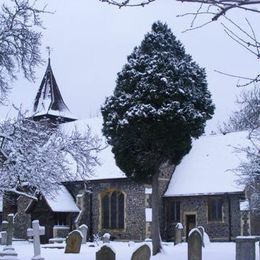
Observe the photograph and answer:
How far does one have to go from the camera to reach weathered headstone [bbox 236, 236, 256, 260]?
587 inches

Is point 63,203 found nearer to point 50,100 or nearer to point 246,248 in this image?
point 50,100

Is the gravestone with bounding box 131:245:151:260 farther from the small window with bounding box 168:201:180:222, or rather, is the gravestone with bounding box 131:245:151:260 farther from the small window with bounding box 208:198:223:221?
the small window with bounding box 168:201:180:222

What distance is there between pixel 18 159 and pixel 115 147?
973 cm

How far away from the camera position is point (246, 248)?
15.0 m

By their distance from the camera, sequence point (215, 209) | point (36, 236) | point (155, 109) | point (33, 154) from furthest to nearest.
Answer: point (215, 209) < point (155, 109) < point (36, 236) < point (33, 154)

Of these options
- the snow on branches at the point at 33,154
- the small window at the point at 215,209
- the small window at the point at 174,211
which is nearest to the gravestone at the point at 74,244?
the snow on branches at the point at 33,154

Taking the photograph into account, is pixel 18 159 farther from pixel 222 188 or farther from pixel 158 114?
pixel 222 188

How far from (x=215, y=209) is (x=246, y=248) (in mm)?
19641

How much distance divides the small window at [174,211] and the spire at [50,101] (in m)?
14.1

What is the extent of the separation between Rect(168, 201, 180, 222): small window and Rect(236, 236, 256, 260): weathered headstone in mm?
21051

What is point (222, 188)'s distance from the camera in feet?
111

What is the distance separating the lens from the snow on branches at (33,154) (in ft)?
47.8

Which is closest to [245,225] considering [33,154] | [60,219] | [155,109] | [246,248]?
[60,219]

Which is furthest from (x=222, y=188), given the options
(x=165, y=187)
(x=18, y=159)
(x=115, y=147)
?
(x=18, y=159)
